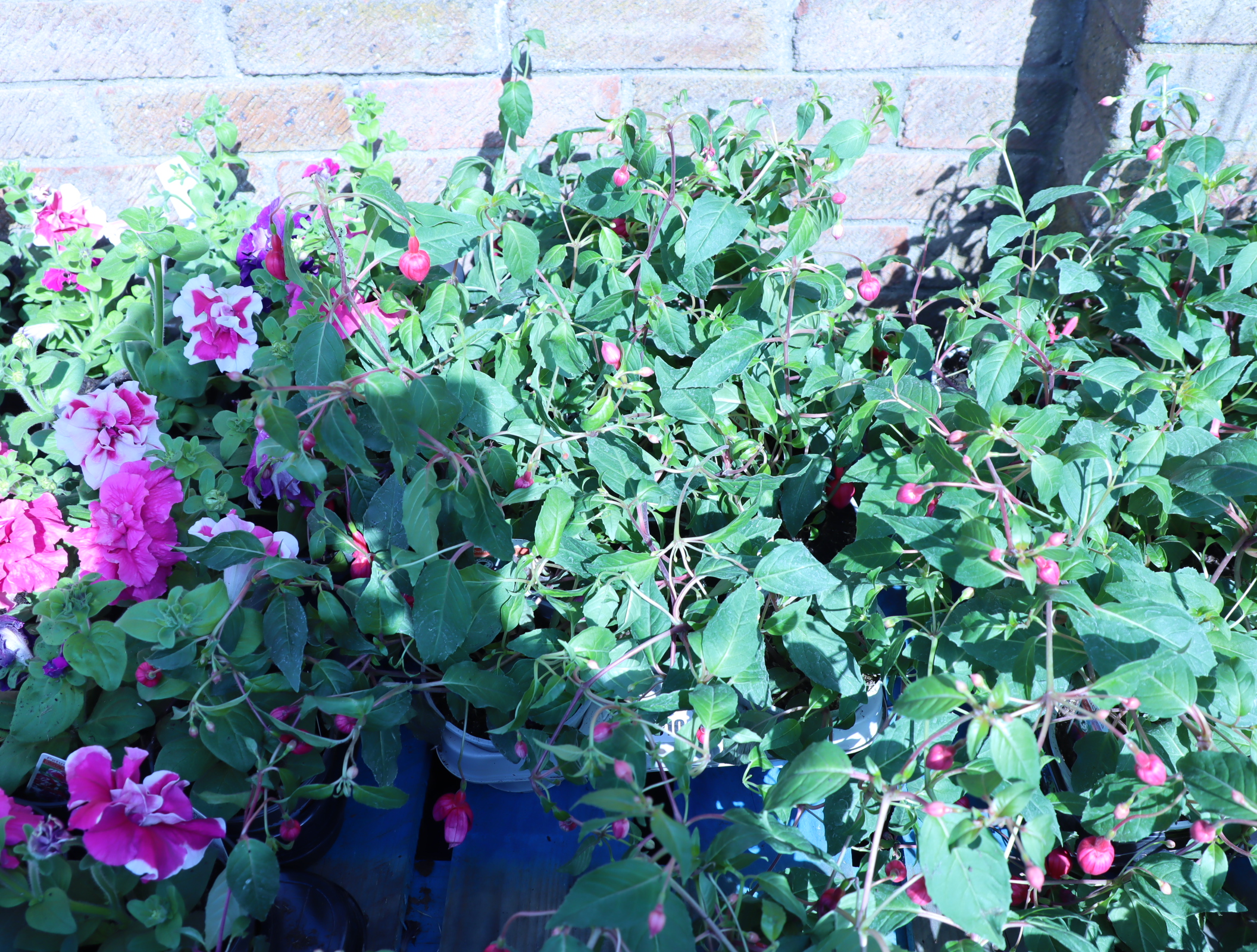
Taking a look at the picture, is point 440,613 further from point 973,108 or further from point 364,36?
point 973,108

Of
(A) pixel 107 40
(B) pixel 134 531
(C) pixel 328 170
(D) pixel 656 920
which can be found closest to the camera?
(D) pixel 656 920

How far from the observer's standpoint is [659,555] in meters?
0.80

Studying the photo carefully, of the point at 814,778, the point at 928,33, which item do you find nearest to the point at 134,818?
the point at 814,778

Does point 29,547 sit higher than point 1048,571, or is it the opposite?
point 1048,571

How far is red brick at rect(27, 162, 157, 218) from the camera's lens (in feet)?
4.42

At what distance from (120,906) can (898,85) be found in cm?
147

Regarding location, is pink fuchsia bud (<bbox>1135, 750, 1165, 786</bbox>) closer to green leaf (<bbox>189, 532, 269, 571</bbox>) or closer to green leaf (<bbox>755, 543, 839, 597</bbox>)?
green leaf (<bbox>755, 543, 839, 597</bbox>)

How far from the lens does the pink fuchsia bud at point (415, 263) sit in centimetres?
79

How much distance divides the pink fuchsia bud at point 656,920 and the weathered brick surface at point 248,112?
48.7 inches

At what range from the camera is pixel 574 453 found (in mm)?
918

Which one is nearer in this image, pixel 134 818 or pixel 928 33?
pixel 134 818

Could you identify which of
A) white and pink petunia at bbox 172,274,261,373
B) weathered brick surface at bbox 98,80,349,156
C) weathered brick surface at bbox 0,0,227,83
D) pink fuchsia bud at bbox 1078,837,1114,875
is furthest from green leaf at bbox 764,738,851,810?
weathered brick surface at bbox 0,0,227,83

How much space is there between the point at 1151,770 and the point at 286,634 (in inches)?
30.1

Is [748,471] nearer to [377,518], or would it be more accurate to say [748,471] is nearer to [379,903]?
[377,518]
